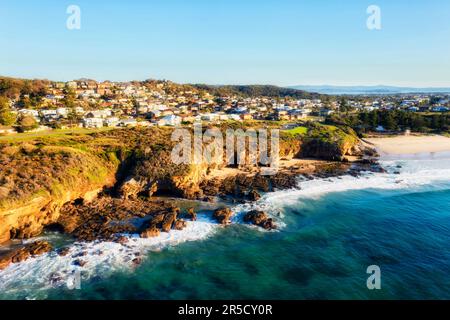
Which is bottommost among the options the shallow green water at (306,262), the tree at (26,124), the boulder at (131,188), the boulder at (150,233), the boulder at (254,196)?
the shallow green water at (306,262)

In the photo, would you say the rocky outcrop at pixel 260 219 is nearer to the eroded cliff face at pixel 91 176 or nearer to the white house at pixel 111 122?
the eroded cliff face at pixel 91 176

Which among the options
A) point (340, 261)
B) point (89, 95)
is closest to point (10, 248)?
point (340, 261)

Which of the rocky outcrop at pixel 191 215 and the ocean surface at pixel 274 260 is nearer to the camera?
the ocean surface at pixel 274 260

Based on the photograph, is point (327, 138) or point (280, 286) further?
point (327, 138)

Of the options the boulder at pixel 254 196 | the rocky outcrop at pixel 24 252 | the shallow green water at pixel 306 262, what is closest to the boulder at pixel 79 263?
the shallow green water at pixel 306 262

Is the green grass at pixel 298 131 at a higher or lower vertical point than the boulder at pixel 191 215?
higher

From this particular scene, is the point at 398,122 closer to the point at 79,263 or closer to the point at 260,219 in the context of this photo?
the point at 260,219
